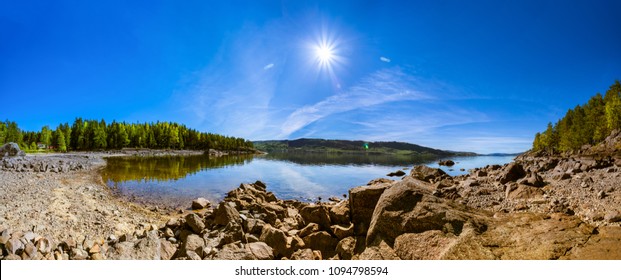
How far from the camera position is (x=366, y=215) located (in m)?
8.33

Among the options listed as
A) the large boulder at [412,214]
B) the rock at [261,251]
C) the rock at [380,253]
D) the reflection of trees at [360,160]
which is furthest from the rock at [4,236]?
the reflection of trees at [360,160]

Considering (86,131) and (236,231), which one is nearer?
(236,231)

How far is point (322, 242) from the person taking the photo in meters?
7.51

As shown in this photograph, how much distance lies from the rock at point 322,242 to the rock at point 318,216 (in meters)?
1.01

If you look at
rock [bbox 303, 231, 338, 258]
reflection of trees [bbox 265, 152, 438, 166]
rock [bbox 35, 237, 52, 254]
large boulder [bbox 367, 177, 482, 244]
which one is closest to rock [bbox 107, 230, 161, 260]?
rock [bbox 35, 237, 52, 254]

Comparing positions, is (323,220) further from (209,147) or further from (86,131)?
(209,147)

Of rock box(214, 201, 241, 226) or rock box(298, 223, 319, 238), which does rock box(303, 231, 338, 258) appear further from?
rock box(214, 201, 241, 226)

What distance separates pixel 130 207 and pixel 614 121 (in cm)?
6402

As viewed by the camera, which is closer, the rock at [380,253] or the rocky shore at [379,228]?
the rocky shore at [379,228]

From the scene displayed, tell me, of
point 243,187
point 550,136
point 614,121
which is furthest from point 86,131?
point 550,136

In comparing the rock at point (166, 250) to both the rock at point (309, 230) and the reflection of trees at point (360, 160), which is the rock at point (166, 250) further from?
the reflection of trees at point (360, 160)

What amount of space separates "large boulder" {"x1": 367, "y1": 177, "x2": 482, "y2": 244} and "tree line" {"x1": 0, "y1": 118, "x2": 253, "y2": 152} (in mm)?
84134

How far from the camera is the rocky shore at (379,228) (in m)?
4.45

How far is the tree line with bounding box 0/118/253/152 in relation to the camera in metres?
74.8
